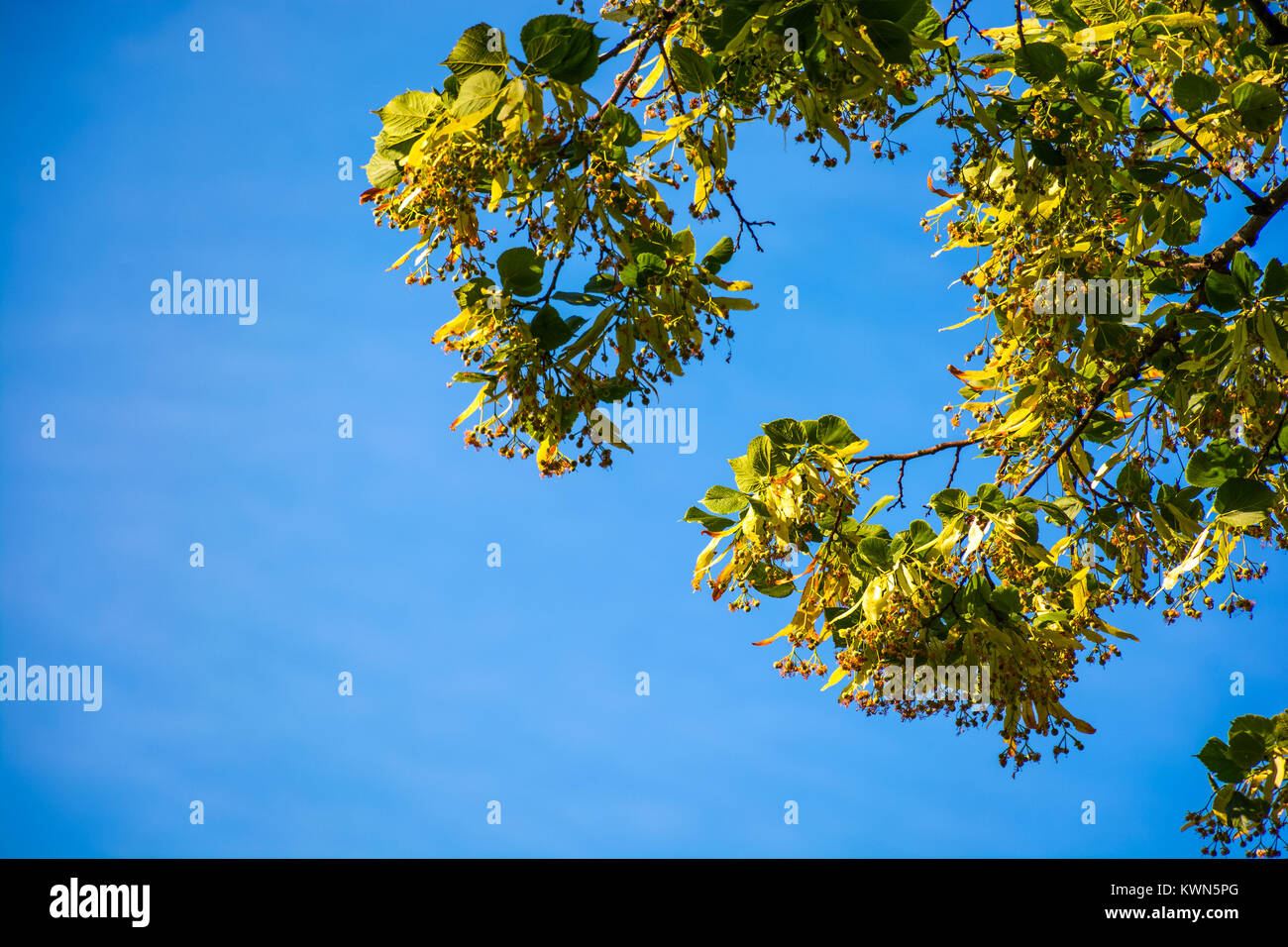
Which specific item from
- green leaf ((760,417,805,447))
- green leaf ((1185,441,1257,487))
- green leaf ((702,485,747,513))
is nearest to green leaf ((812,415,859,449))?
green leaf ((760,417,805,447))

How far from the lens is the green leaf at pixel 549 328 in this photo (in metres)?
2.83

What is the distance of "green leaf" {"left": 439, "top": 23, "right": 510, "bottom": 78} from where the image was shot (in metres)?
2.49

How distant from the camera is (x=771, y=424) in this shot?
3.54 meters

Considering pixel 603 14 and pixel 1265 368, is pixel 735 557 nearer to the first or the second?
pixel 603 14

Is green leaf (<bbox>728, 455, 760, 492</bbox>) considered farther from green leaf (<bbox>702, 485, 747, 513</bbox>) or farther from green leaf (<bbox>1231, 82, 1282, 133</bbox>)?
green leaf (<bbox>1231, 82, 1282, 133</bbox>)

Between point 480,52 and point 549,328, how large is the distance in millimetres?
706

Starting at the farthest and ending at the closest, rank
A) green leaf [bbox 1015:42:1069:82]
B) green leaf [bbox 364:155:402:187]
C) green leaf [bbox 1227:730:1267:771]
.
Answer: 1. green leaf [bbox 1227:730:1267:771]
2. green leaf [bbox 1015:42:1069:82]
3. green leaf [bbox 364:155:402:187]

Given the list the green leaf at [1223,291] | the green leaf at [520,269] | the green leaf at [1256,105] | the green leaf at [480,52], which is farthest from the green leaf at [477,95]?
the green leaf at [1256,105]

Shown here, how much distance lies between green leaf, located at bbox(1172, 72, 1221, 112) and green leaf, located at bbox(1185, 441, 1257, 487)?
1.22 metres

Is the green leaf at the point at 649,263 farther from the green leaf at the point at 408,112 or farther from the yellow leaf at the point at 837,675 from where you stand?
the yellow leaf at the point at 837,675

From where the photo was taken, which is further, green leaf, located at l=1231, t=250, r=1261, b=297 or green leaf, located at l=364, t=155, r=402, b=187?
green leaf, located at l=1231, t=250, r=1261, b=297

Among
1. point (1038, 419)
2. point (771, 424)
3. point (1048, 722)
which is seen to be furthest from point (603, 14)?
point (1048, 722)

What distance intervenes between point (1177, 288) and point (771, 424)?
1702 mm

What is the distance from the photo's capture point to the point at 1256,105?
3.74m
